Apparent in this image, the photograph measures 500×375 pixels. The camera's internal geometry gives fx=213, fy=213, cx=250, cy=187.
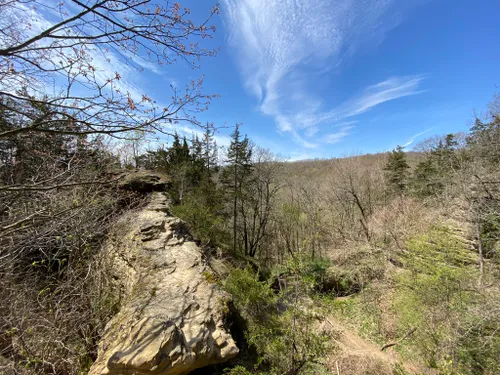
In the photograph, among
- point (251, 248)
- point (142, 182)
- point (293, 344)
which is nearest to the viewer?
point (293, 344)

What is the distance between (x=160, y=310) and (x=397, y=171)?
23947 millimetres

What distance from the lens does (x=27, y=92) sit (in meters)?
2.02

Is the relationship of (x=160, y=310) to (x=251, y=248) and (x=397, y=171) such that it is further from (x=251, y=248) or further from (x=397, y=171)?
(x=397, y=171)

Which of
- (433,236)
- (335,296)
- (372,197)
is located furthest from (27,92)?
(372,197)

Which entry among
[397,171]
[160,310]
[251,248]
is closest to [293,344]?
[160,310]

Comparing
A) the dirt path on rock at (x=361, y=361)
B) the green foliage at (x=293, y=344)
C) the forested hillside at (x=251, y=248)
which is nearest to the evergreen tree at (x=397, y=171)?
the forested hillside at (x=251, y=248)

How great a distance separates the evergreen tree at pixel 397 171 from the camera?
768 inches

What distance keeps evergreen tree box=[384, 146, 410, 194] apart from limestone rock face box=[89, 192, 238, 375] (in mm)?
20230

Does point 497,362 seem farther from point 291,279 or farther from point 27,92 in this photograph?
point 27,92

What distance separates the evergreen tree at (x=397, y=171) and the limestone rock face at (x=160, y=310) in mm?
20230

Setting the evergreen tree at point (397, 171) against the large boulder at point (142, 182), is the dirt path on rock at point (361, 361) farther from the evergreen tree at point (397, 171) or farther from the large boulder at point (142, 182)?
the evergreen tree at point (397, 171)

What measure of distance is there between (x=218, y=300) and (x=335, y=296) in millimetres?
11806

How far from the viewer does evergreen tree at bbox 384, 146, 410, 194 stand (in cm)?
1952

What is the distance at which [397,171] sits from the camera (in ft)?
68.4
